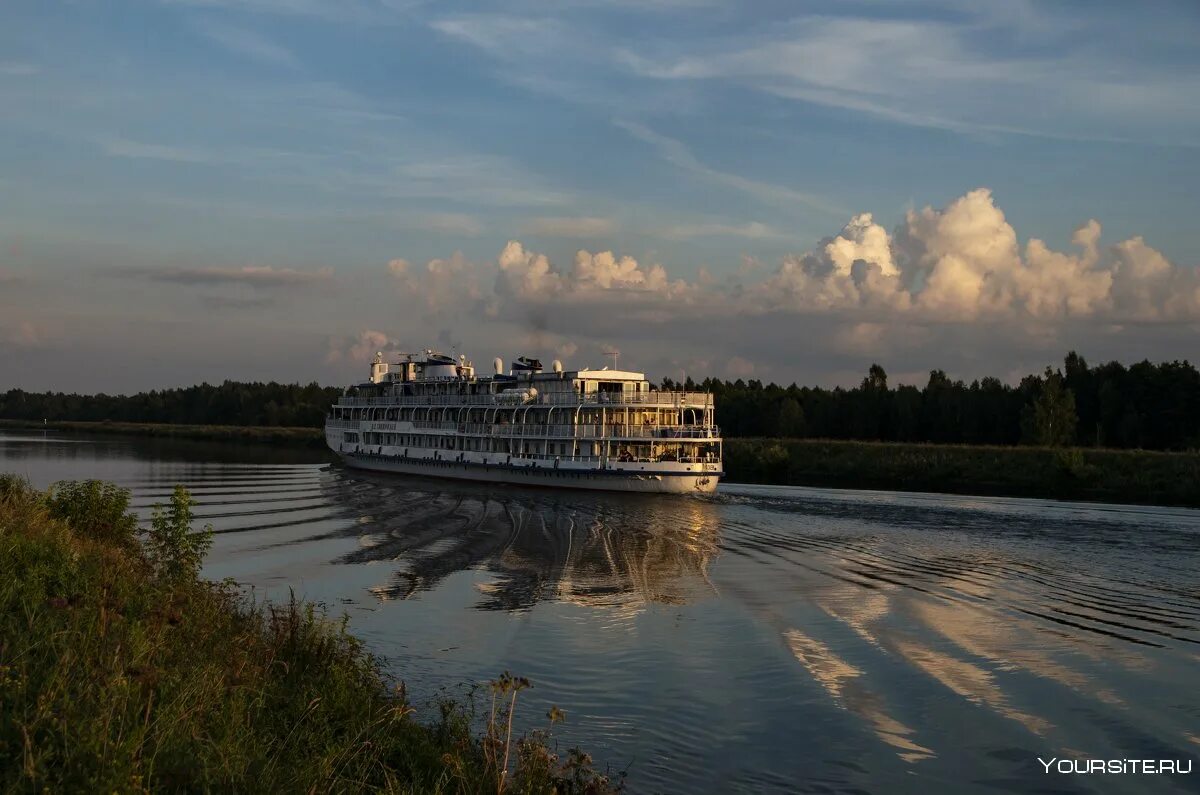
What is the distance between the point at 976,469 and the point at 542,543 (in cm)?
4758

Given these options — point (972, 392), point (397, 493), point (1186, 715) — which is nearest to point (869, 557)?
point (1186, 715)

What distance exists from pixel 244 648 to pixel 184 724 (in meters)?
5.71

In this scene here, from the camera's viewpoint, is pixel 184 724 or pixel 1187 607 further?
pixel 1187 607

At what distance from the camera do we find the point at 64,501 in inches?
1075

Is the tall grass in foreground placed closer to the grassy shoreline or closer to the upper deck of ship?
the upper deck of ship

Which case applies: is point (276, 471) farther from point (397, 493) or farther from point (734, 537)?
point (734, 537)

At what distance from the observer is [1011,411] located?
336 ft

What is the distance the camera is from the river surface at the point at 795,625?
15.9 metres

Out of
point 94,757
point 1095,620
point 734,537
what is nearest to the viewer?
point 94,757

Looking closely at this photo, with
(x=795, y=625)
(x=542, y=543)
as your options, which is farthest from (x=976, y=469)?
(x=795, y=625)

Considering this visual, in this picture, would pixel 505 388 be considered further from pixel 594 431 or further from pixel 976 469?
pixel 976 469

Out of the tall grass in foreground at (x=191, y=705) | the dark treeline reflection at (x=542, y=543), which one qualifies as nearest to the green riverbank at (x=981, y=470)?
the dark treeline reflection at (x=542, y=543)

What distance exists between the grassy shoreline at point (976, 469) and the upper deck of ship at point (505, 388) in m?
16.0

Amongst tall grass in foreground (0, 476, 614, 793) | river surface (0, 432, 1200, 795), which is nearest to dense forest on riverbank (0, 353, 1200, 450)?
river surface (0, 432, 1200, 795)
